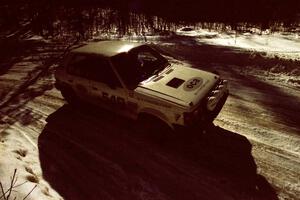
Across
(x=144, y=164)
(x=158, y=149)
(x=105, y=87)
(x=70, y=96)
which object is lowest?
(x=144, y=164)

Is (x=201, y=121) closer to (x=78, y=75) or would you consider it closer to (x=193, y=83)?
(x=193, y=83)

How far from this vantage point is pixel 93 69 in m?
7.59

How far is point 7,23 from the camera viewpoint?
19.0m

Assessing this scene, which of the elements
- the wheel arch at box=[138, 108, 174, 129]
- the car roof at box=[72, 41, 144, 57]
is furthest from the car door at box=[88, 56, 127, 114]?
the wheel arch at box=[138, 108, 174, 129]

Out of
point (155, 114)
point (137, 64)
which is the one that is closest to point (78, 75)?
point (137, 64)

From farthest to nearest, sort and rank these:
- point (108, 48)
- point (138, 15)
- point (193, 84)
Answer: point (138, 15) → point (108, 48) → point (193, 84)

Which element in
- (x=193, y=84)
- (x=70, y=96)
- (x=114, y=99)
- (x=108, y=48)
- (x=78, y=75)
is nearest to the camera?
(x=193, y=84)

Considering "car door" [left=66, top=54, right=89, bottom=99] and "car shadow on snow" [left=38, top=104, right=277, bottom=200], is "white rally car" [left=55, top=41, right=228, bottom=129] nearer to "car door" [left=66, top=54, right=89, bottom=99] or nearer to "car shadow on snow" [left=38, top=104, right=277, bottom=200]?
"car door" [left=66, top=54, right=89, bottom=99]

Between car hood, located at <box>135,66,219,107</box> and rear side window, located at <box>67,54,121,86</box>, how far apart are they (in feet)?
2.53

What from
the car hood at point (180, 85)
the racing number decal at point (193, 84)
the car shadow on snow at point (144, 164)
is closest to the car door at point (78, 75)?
the car shadow on snow at point (144, 164)

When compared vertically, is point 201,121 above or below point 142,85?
below

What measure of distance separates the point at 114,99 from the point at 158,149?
1459 millimetres

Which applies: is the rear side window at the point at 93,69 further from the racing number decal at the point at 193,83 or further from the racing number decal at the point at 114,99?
the racing number decal at the point at 193,83

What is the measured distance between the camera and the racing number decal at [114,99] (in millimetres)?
7090
